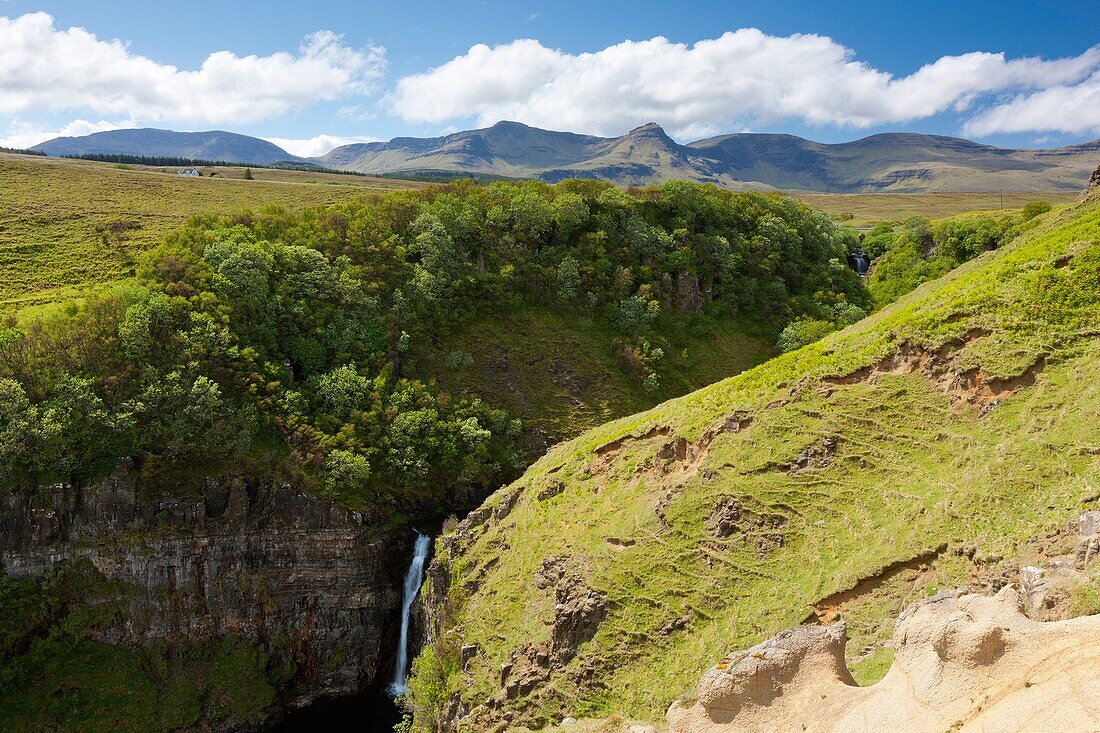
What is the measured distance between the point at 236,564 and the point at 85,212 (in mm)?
61163

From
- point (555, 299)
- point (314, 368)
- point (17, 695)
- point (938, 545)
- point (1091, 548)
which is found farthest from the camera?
point (555, 299)

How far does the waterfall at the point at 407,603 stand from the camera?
47281 mm

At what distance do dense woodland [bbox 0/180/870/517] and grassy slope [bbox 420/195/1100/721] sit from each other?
762 inches

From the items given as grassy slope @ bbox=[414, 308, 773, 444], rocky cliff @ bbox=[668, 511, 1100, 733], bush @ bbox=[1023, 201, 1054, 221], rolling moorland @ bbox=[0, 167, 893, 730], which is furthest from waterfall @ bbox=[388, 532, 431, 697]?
bush @ bbox=[1023, 201, 1054, 221]

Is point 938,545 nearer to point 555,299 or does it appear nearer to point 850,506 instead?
point 850,506

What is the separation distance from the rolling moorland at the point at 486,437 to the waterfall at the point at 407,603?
1221mm

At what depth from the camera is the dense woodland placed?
142 ft

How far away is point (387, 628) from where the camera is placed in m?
48.0

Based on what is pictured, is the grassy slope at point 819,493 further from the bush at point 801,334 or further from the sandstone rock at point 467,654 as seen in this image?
the bush at point 801,334

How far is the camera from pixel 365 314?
59.2 m

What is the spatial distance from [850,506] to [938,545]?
4073mm

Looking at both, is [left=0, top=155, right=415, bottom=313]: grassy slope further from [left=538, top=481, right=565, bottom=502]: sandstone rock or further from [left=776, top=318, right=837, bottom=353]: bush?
[left=776, top=318, right=837, bottom=353]: bush

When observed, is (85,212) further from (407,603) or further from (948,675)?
(948,675)

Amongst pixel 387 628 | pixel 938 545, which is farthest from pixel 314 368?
pixel 938 545
